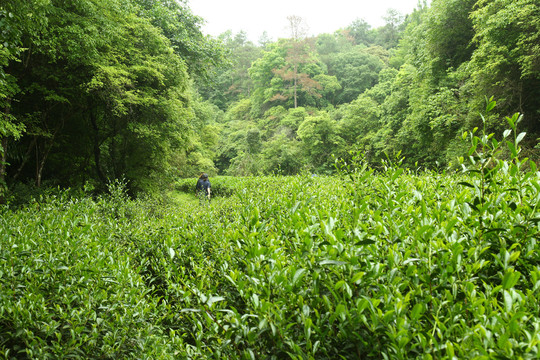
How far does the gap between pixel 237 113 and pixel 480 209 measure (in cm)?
4078

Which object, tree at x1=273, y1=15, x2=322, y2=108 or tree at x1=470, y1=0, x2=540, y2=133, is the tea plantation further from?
tree at x1=273, y1=15, x2=322, y2=108

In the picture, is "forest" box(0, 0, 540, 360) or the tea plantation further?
"forest" box(0, 0, 540, 360)

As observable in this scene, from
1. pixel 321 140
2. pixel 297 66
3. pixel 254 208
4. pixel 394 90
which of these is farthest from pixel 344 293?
pixel 297 66

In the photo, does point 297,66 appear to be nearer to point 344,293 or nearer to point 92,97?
point 92,97

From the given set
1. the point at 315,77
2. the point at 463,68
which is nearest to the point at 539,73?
the point at 463,68

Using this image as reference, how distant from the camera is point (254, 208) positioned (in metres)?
1.63

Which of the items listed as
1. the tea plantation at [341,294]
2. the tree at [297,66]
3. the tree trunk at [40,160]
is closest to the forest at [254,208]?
the tea plantation at [341,294]

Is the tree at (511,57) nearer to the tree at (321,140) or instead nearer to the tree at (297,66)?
the tree at (321,140)

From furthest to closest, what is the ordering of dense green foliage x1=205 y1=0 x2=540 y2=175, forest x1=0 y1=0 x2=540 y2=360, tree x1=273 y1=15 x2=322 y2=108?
tree x1=273 y1=15 x2=322 y2=108
dense green foliage x1=205 y1=0 x2=540 y2=175
forest x1=0 y1=0 x2=540 y2=360

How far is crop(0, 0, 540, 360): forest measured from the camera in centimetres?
118

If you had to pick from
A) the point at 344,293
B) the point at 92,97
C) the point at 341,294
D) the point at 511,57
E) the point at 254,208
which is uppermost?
the point at 511,57

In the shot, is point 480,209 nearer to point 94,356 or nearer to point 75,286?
point 94,356

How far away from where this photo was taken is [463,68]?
1368 cm

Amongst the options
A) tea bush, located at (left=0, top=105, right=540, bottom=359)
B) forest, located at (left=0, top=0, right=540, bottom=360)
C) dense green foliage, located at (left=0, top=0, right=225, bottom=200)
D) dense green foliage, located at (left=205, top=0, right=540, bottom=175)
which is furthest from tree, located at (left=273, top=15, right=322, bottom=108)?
tea bush, located at (left=0, top=105, right=540, bottom=359)
